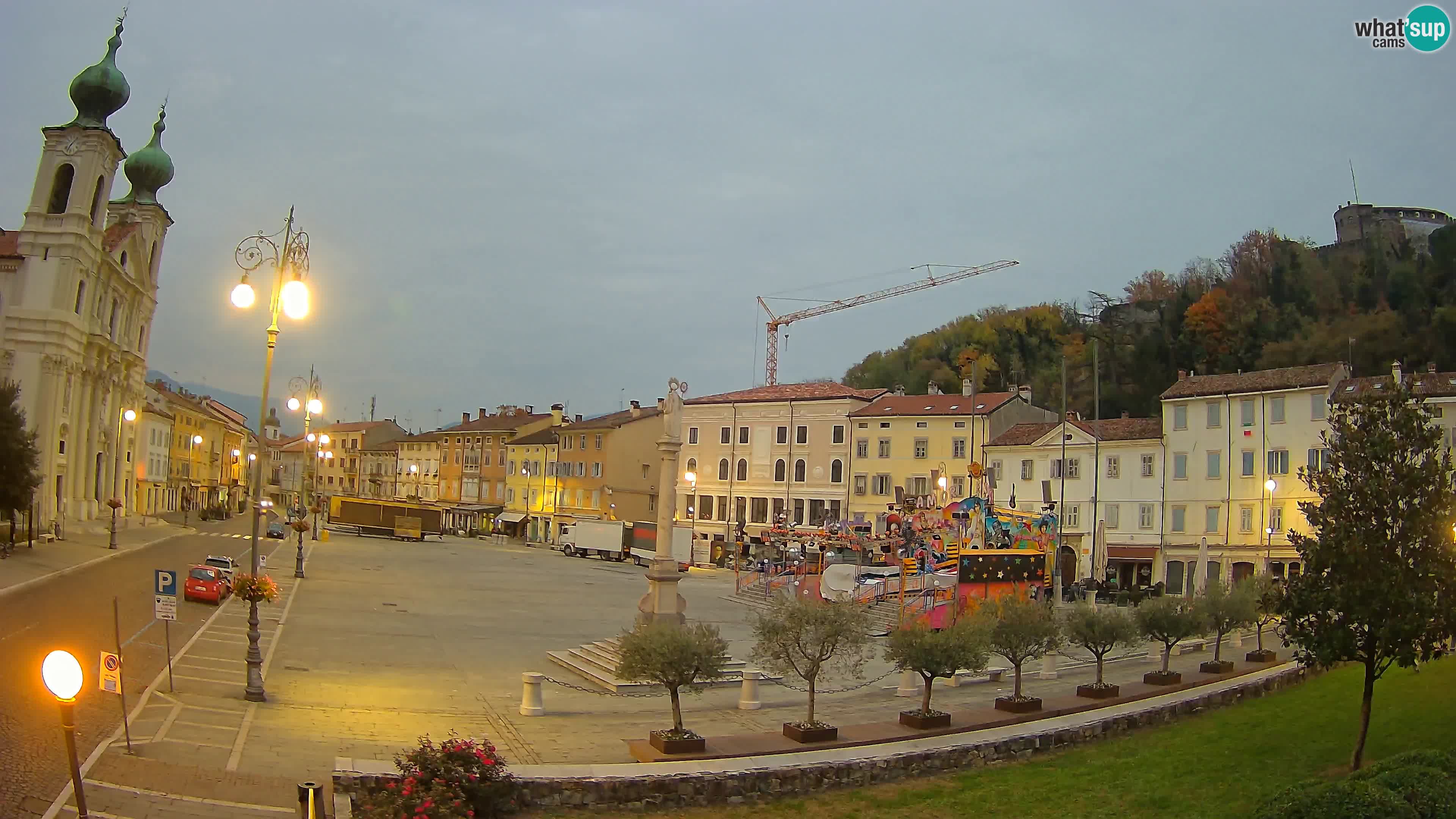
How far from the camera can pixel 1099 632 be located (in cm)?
2245

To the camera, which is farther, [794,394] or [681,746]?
[794,394]

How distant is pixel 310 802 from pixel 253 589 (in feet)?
33.9

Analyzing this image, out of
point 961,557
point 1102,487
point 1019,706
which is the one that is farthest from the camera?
point 1102,487

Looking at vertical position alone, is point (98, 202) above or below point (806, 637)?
above

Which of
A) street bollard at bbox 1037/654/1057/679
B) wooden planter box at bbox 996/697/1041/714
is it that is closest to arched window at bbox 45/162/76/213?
street bollard at bbox 1037/654/1057/679

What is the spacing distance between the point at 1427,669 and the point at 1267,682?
3.15 meters

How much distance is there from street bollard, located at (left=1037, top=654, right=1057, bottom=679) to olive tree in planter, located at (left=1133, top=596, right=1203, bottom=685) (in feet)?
9.33

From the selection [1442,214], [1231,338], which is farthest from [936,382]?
[1442,214]

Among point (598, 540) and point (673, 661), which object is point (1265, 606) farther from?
point (598, 540)

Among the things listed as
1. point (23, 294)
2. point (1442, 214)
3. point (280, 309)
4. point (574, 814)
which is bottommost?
point (574, 814)

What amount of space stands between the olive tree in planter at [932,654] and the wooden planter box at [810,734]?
199cm

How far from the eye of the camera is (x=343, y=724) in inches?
699

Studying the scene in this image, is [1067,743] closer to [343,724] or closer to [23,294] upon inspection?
[343,724]

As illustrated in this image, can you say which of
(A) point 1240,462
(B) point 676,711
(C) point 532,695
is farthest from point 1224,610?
(A) point 1240,462
